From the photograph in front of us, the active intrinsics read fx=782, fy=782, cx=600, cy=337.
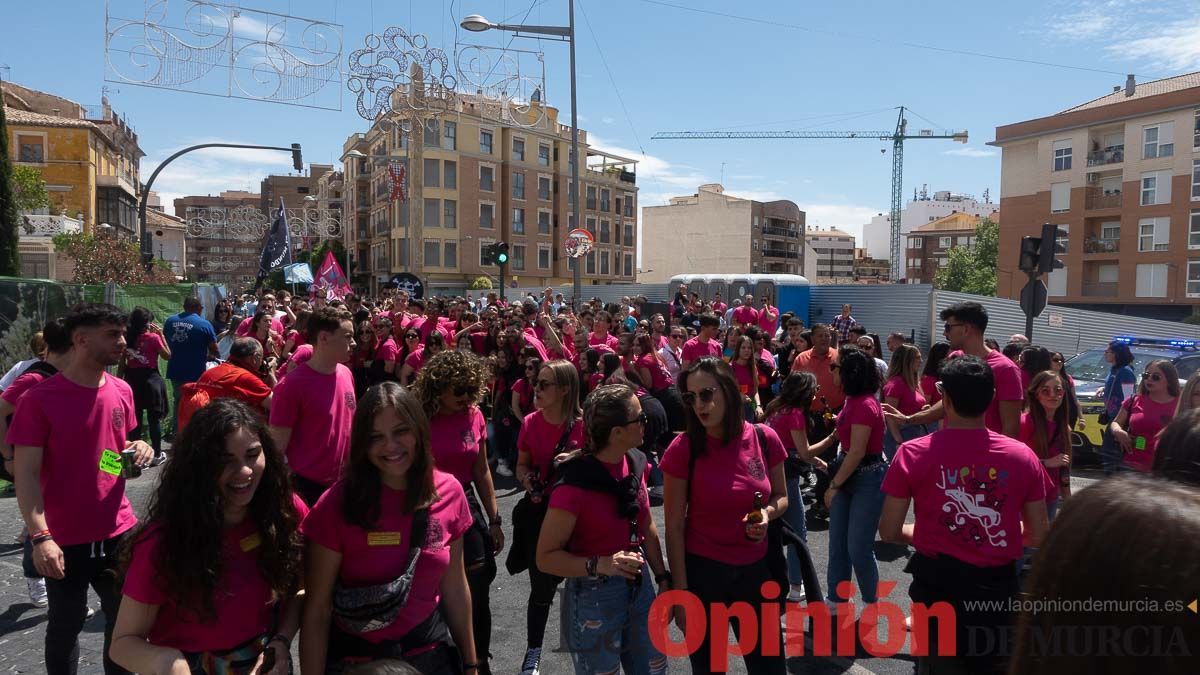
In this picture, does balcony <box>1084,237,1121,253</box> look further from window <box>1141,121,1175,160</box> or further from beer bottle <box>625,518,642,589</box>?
beer bottle <box>625,518,642,589</box>

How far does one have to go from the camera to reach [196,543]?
2.26m

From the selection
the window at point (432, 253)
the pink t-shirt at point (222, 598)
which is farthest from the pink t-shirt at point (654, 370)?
the window at point (432, 253)

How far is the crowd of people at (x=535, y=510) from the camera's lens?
87.7 inches

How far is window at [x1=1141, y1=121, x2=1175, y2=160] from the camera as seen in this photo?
4038cm

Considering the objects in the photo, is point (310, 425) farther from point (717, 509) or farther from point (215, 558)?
point (717, 509)

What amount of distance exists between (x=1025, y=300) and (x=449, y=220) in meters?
45.8

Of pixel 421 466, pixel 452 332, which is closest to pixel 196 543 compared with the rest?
pixel 421 466

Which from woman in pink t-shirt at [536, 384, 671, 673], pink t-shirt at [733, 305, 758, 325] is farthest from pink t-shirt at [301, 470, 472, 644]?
pink t-shirt at [733, 305, 758, 325]

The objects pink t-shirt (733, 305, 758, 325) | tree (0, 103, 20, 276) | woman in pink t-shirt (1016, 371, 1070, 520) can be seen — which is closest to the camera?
woman in pink t-shirt (1016, 371, 1070, 520)

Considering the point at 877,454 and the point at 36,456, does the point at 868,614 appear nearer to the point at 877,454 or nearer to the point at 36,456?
the point at 877,454

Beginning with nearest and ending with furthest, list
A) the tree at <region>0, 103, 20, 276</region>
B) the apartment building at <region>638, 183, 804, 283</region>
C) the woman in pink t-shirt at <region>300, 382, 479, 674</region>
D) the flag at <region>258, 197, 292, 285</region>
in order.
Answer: the woman in pink t-shirt at <region>300, 382, 479, 674</region>, the flag at <region>258, 197, 292, 285</region>, the tree at <region>0, 103, 20, 276</region>, the apartment building at <region>638, 183, 804, 283</region>

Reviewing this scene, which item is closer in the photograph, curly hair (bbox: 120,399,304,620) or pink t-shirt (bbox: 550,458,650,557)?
curly hair (bbox: 120,399,304,620)

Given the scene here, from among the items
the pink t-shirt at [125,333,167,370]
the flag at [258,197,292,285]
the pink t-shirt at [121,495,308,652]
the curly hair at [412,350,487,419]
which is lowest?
the pink t-shirt at [121,495,308,652]

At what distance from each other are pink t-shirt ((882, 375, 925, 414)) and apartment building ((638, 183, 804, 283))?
68.1m
